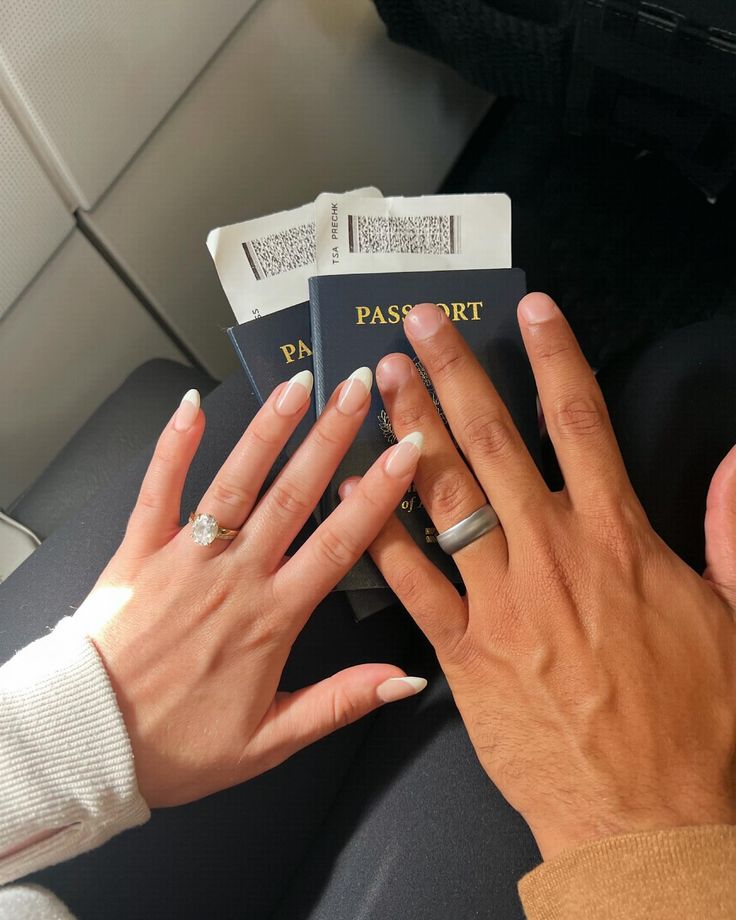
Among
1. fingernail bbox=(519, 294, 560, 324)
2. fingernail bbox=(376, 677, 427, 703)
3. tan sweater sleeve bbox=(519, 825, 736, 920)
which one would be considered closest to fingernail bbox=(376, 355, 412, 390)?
fingernail bbox=(519, 294, 560, 324)

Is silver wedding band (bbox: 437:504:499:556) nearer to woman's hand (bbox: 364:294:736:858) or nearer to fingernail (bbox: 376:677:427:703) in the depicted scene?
woman's hand (bbox: 364:294:736:858)

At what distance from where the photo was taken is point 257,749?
0.65m

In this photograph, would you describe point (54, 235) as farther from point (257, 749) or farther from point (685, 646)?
point (685, 646)

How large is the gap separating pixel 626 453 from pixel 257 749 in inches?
18.4

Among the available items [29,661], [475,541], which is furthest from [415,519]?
[29,661]

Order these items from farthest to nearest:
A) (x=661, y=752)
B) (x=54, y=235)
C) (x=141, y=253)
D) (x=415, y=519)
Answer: (x=141, y=253)
(x=54, y=235)
(x=415, y=519)
(x=661, y=752)

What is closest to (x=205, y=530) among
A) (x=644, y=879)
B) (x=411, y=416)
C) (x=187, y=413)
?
(x=187, y=413)

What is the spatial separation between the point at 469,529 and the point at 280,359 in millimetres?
261

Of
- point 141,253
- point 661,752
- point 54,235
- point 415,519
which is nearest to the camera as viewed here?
point 661,752

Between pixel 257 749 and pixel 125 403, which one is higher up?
pixel 125 403

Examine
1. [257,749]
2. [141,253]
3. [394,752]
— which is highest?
[141,253]

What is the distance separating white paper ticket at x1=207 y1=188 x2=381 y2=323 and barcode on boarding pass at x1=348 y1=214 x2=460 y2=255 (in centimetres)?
A: 5

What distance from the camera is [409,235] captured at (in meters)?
0.81

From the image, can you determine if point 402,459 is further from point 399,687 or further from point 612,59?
point 612,59
